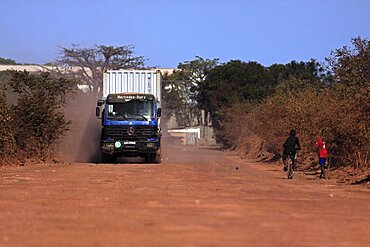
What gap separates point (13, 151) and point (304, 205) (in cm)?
1936

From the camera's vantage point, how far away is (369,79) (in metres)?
28.1

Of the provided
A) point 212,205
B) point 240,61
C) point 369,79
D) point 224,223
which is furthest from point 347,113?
point 240,61

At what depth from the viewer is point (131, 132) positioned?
3359 cm

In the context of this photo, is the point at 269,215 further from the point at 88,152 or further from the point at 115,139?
the point at 88,152

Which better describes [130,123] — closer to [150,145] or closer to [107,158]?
[150,145]

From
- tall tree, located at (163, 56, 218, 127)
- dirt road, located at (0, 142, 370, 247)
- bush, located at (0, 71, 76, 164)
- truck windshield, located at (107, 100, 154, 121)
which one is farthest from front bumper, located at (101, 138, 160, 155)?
tall tree, located at (163, 56, 218, 127)

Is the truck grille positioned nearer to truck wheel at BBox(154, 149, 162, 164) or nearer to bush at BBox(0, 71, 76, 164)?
truck wheel at BBox(154, 149, 162, 164)

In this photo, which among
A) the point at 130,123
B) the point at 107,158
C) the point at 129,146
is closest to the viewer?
the point at 130,123

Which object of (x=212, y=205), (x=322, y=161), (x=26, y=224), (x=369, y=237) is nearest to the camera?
(x=369, y=237)

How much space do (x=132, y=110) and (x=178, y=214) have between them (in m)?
21.1

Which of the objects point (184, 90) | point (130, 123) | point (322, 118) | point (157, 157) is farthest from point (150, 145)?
point (184, 90)

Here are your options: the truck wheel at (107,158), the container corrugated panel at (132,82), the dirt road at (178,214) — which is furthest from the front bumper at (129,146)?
the dirt road at (178,214)

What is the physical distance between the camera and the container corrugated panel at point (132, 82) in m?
36.5

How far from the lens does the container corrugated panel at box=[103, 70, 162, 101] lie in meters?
36.5
